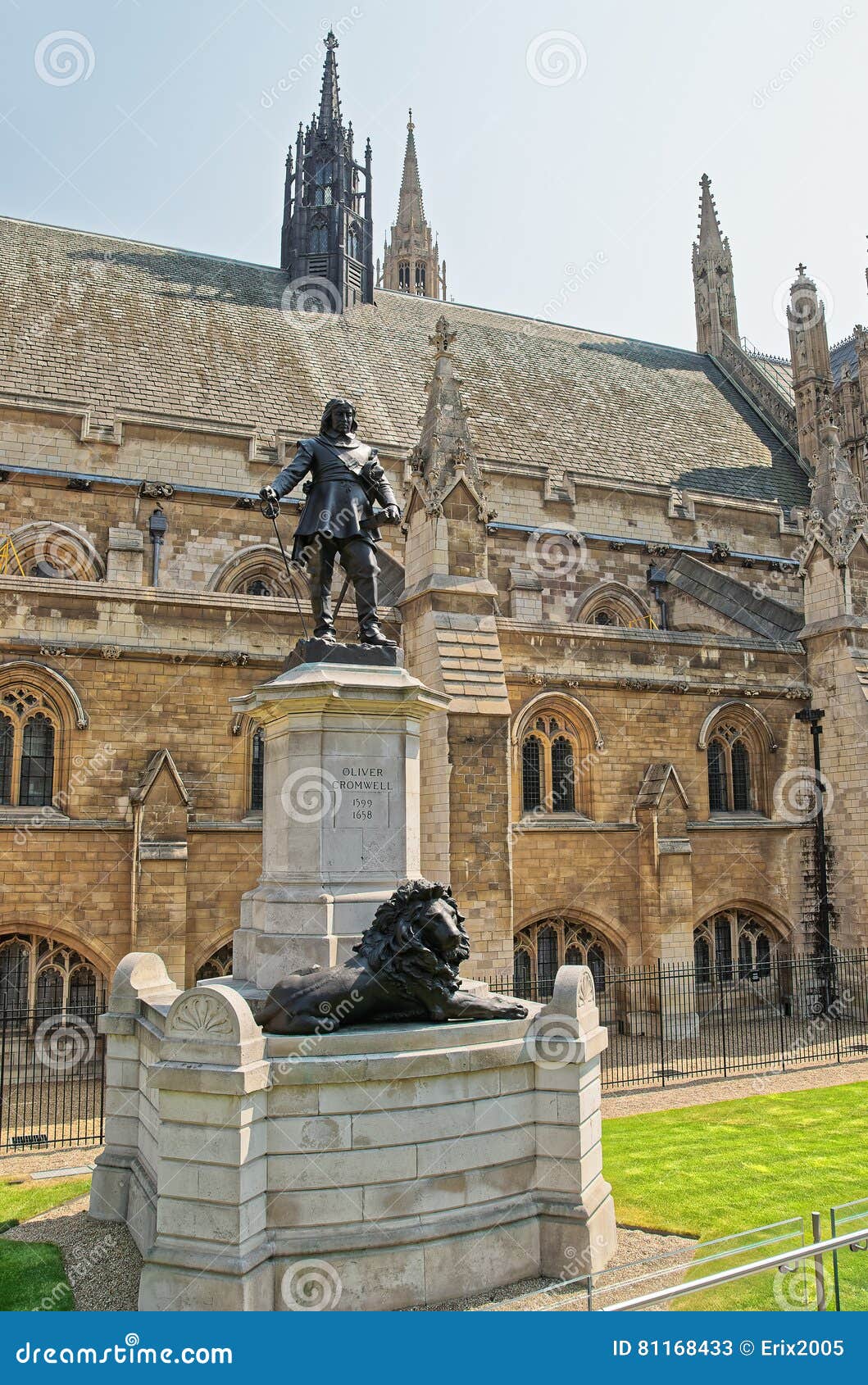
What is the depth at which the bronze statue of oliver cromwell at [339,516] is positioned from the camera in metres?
9.41

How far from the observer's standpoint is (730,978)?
2114 cm

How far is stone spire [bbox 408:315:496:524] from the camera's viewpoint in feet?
59.9

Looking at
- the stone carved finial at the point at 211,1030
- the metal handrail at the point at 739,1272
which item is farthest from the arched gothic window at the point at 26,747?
the metal handrail at the point at 739,1272

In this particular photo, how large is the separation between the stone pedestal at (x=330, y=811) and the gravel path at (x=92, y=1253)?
2201mm

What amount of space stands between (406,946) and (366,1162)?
1.48 m

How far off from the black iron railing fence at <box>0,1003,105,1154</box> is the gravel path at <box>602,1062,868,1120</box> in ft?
23.2

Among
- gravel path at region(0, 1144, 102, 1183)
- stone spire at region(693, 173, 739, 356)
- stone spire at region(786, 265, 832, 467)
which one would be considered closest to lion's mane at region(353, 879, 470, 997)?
gravel path at region(0, 1144, 102, 1183)

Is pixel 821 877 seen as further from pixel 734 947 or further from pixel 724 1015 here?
pixel 724 1015

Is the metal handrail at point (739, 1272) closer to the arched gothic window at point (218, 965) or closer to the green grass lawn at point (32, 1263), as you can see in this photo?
the green grass lawn at point (32, 1263)

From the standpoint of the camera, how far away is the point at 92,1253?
795 centimetres

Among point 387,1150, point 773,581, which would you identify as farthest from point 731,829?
point 387,1150

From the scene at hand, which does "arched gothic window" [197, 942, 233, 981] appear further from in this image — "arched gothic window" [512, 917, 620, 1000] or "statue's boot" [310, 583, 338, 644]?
"statue's boot" [310, 583, 338, 644]

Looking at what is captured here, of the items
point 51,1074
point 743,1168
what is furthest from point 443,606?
point 743,1168
